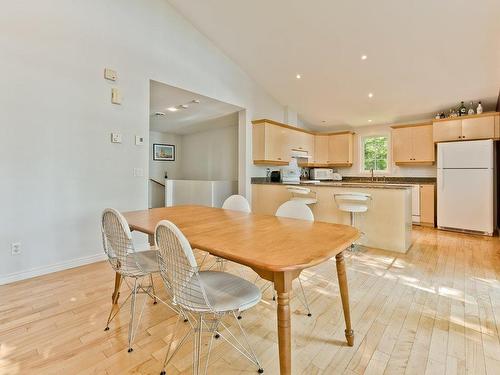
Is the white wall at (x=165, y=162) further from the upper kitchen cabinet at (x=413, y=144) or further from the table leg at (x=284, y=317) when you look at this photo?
the table leg at (x=284, y=317)

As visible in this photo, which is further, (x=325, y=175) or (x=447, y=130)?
(x=325, y=175)

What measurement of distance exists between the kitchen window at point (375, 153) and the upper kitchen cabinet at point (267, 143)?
2379 mm

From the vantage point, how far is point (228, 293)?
1388 mm

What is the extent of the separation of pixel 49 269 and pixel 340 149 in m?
6.01

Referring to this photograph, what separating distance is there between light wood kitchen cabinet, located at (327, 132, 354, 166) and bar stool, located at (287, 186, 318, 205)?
2636 mm

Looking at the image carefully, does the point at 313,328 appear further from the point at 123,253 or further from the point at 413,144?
the point at 413,144

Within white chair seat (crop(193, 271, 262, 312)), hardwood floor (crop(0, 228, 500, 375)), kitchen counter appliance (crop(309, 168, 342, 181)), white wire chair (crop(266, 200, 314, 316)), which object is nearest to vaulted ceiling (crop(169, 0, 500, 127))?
kitchen counter appliance (crop(309, 168, 342, 181))

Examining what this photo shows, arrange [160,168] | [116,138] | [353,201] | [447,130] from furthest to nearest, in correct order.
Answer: [160,168], [447,130], [353,201], [116,138]

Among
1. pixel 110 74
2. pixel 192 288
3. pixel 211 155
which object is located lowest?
pixel 192 288

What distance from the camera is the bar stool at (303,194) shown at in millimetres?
4078

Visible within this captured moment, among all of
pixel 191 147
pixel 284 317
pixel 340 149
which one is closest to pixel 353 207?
pixel 284 317

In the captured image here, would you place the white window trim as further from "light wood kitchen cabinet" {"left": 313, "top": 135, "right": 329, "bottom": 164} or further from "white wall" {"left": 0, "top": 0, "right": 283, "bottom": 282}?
"white wall" {"left": 0, "top": 0, "right": 283, "bottom": 282}

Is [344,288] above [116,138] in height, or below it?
below

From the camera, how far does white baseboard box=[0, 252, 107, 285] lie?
2.52 meters
